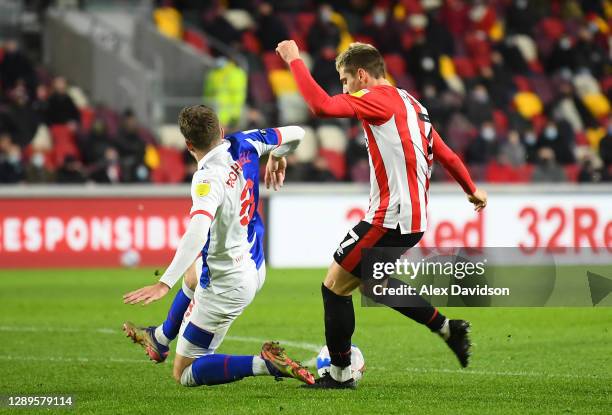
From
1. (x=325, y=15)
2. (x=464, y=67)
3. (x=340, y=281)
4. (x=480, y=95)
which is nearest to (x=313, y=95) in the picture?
(x=340, y=281)

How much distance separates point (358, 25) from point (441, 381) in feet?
51.7

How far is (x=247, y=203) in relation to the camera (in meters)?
6.62

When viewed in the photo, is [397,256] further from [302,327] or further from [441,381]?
[302,327]

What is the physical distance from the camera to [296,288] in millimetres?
14117

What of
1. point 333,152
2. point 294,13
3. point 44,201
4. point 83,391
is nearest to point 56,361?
point 83,391

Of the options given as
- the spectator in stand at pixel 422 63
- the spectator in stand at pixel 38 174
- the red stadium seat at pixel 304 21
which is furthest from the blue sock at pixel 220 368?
the red stadium seat at pixel 304 21

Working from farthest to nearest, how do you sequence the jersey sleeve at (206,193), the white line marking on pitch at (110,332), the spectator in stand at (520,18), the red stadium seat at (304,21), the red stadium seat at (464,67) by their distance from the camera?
the spectator in stand at (520,18), the red stadium seat at (464,67), the red stadium seat at (304,21), the white line marking on pitch at (110,332), the jersey sleeve at (206,193)

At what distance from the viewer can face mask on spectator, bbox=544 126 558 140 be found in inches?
773

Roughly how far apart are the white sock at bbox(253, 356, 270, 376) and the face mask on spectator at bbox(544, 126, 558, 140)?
1374cm

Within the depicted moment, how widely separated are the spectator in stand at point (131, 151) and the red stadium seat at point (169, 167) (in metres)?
0.33

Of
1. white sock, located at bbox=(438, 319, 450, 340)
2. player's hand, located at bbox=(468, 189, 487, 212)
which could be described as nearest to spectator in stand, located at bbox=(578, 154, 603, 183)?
player's hand, located at bbox=(468, 189, 487, 212)

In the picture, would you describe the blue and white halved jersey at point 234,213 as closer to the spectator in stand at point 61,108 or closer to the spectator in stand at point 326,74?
the spectator in stand at point 61,108

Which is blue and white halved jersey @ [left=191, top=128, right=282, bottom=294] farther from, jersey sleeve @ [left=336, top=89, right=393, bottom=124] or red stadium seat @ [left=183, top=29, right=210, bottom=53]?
red stadium seat @ [left=183, top=29, right=210, bottom=53]

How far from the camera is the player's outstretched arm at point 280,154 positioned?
273 inches
